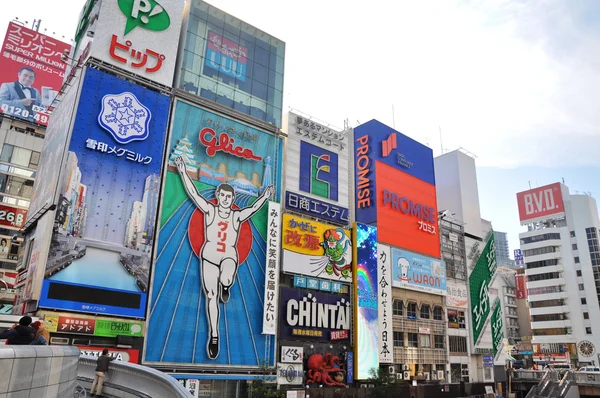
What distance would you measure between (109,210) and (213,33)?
17.3 meters

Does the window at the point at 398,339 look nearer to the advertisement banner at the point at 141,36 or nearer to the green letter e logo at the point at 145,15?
the advertisement banner at the point at 141,36

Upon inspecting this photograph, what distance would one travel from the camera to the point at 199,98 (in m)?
36.1

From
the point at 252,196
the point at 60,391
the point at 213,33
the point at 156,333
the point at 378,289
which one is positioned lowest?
the point at 60,391

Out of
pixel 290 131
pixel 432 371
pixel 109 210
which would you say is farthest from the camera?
pixel 432 371

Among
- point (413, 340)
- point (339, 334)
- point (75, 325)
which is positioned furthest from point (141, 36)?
point (413, 340)

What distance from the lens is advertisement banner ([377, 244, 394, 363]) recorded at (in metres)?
43.2

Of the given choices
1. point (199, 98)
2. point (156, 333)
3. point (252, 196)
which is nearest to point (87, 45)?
point (199, 98)

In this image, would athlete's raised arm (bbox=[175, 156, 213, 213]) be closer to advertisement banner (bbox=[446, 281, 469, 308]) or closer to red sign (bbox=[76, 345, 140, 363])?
red sign (bbox=[76, 345, 140, 363])

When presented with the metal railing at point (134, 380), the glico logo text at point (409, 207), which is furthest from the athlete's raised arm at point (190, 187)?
the glico logo text at point (409, 207)

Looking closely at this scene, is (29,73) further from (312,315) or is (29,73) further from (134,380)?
(134,380)

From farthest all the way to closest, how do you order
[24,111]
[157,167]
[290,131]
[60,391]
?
[24,111]
[290,131]
[157,167]
[60,391]

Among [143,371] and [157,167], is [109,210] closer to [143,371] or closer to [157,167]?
[157,167]

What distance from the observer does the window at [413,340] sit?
157 ft

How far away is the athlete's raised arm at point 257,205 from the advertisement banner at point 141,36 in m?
10.6
